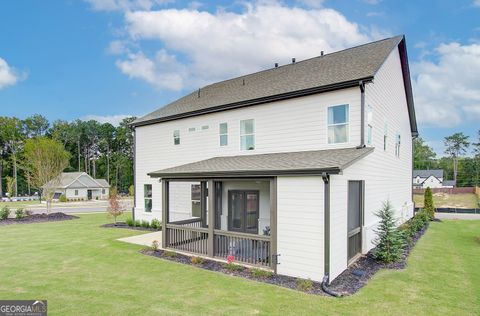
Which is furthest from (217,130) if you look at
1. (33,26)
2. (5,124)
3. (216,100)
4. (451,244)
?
(5,124)

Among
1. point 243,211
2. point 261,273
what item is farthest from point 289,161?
point 243,211

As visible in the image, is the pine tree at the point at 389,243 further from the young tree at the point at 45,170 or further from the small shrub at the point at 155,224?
the young tree at the point at 45,170

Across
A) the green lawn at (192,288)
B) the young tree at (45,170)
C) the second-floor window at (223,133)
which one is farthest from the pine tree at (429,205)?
the young tree at (45,170)

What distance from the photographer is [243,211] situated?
12516 millimetres

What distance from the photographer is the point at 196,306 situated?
5875mm

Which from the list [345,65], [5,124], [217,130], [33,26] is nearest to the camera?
[345,65]

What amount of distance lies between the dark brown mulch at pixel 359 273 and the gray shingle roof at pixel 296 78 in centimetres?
598

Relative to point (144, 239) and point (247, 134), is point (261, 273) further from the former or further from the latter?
point (144, 239)

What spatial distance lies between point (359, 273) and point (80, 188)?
166ft

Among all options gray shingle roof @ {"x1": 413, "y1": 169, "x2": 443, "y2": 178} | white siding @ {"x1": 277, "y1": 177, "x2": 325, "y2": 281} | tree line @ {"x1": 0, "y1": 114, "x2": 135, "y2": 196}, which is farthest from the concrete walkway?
gray shingle roof @ {"x1": 413, "y1": 169, "x2": 443, "y2": 178}

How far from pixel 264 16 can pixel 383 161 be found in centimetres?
1094

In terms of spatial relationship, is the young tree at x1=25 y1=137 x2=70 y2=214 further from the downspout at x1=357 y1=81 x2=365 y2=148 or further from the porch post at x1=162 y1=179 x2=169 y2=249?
the downspout at x1=357 y1=81 x2=365 y2=148

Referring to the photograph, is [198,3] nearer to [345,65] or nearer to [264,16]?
[264,16]

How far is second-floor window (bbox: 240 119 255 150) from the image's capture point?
12.5 m
